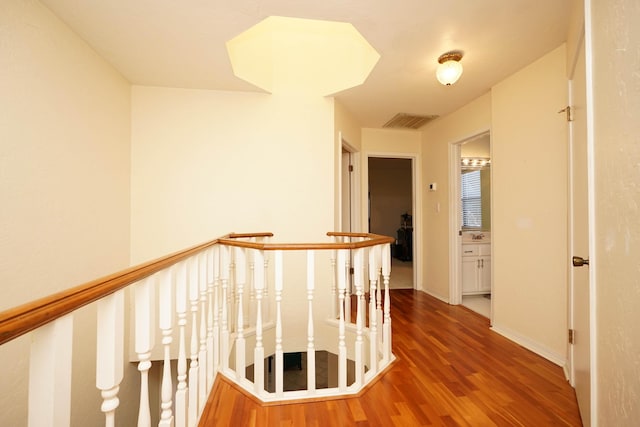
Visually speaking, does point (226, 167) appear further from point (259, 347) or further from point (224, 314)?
point (259, 347)

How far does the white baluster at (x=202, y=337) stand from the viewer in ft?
4.90

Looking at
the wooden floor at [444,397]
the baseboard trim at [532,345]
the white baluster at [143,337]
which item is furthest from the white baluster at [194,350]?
the baseboard trim at [532,345]

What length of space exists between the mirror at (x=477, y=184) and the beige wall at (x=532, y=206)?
1.96 metres

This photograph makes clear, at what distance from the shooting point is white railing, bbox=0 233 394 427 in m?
0.57

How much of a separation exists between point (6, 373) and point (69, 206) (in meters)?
1.06

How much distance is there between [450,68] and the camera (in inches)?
87.0

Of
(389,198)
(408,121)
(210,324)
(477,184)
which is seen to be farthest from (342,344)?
(389,198)

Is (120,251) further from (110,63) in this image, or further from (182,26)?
(182,26)

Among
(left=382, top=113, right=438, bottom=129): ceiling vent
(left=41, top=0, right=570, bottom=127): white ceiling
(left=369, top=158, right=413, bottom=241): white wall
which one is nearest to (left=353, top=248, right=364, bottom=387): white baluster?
(left=41, top=0, right=570, bottom=127): white ceiling

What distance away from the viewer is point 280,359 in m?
1.66

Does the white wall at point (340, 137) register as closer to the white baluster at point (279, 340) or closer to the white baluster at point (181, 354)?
the white baluster at point (279, 340)

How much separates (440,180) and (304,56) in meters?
2.38

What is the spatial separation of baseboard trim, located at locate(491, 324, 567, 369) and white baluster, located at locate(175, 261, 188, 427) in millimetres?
2586

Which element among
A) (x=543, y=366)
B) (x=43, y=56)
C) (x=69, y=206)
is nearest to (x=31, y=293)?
(x=69, y=206)
